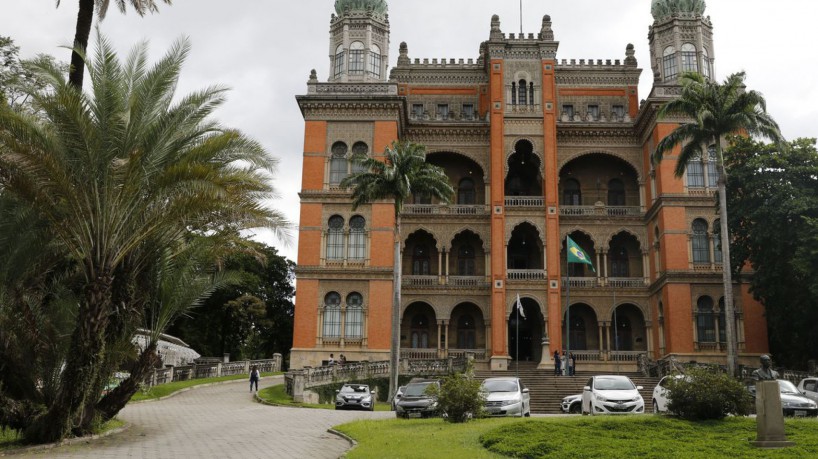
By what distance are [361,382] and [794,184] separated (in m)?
21.7

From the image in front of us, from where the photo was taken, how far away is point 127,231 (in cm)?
1747

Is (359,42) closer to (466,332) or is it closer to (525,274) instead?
(525,274)

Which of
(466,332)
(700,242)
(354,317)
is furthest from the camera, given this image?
(466,332)

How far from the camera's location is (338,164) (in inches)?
1737

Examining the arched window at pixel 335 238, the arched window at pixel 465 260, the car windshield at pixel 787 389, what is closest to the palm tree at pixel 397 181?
the arched window at pixel 335 238

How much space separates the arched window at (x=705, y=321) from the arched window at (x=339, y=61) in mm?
24040

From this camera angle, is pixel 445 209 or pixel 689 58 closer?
pixel 689 58

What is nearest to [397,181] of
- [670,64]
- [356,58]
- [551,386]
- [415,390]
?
[551,386]

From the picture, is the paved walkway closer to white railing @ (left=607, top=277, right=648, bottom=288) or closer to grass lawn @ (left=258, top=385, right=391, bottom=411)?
grass lawn @ (left=258, top=385, right=391, bottom=411)

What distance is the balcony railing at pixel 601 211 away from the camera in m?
46.2

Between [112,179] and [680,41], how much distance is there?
38226 millimetres

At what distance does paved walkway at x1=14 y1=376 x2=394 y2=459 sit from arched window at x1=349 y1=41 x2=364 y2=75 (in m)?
22.8

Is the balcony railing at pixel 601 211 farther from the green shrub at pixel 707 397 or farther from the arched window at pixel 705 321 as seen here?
the green shrub at pixel 707 397

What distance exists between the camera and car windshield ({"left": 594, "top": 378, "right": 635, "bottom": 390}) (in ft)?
72.5
